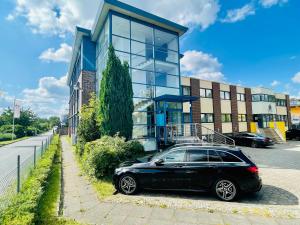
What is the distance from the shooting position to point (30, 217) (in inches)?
152

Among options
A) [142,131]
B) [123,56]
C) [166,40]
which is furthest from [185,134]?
[166,40]

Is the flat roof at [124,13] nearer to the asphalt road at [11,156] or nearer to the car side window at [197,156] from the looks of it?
the asphalt road at [11,156]

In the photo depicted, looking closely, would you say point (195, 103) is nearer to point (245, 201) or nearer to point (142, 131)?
point (142, 131)

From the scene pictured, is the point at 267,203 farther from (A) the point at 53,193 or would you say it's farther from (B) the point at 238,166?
(A) the point at 53,193

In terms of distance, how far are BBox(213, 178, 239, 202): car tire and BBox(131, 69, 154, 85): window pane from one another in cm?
1053

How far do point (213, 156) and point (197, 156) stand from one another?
501 millimetres

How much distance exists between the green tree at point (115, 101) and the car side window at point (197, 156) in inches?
236

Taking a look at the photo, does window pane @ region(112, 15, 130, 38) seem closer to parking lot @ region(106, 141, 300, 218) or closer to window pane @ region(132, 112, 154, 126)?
window pane @ region(132, 112, 154, 126)

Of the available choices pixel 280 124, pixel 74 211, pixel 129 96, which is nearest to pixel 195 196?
pixel 74 211

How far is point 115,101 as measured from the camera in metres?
11.6

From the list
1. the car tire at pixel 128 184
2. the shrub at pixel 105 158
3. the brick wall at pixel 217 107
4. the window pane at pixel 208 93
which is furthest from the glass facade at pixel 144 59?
the brick wall at pixel 217 107

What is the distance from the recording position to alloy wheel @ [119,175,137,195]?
20.9 feet

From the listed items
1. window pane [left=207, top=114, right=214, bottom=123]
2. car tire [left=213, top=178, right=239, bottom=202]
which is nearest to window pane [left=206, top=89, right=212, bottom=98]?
window pane [left=207, top=114, right=214, bottom=123]

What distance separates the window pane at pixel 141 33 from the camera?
15.5 m
